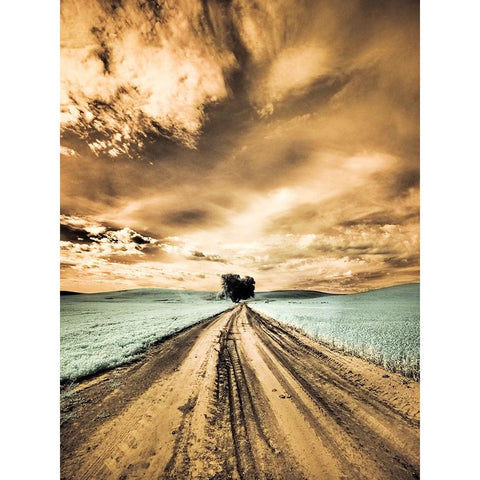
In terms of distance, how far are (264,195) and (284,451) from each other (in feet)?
18.7

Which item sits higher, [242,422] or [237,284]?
[237,284]

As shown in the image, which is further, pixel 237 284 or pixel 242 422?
pixel 237 284

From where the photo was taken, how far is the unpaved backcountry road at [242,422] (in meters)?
3.06

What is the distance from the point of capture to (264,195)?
24.3 ft

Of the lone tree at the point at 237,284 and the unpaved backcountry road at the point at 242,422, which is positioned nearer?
the unpaved backcountry road at the point at 242,422

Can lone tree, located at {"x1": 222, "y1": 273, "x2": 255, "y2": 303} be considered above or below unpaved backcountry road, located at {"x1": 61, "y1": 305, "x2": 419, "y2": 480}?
above

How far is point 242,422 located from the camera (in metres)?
3.78

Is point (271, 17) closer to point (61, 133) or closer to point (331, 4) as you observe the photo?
point (331, 4)

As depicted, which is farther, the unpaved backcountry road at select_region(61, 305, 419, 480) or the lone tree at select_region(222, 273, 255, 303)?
the lone tree at select_region(222, 273, 255, 303)

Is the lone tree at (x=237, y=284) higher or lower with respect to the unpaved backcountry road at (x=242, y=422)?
higher

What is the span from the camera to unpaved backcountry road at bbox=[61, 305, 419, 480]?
3.06m
